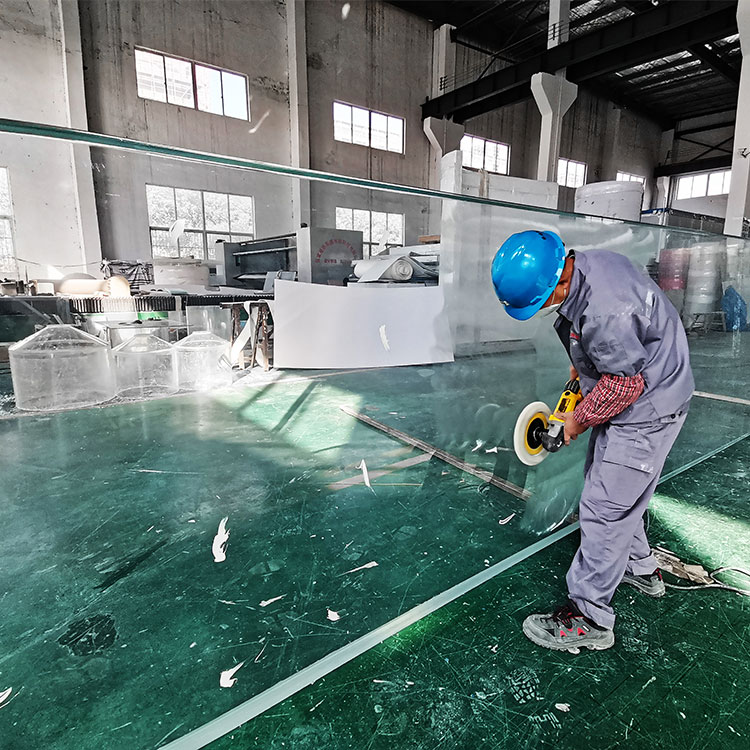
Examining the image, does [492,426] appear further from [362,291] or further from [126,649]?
[126,649]

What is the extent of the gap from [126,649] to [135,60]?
12.0 metres

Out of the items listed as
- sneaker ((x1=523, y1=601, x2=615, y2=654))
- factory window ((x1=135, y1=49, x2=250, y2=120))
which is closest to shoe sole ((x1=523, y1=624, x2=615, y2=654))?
sneaker ((x1=523, y1=601, x2=615, y2=654))

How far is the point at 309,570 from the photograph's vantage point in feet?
6.15

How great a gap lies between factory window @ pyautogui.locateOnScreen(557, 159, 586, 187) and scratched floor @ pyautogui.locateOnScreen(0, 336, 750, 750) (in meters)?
16.7

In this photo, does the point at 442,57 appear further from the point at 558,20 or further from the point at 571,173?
the point at 571,173

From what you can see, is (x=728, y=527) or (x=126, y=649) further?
(x=728, y=527)

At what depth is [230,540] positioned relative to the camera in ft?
6.81

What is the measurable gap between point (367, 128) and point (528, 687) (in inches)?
561

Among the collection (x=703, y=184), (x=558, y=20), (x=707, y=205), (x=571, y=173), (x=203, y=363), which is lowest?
(x=203, y=363)

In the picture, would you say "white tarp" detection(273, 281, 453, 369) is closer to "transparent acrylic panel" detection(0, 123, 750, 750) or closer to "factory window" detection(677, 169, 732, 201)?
"transparent acrylic panel" detection(0, 123, 750, 750)

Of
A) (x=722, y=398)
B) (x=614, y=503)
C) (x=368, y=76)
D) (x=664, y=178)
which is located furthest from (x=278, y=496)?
(x=664, y=178)

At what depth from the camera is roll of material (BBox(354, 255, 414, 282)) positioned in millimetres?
4691

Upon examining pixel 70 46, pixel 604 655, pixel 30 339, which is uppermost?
pixel 70 46

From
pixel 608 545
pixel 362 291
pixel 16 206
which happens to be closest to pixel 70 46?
pixel 16 206
